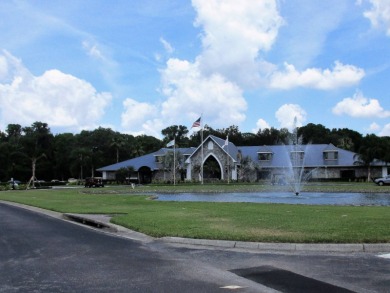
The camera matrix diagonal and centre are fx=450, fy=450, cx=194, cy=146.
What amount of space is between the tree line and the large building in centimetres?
2517

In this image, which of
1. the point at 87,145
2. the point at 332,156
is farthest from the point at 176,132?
the point at 332,156

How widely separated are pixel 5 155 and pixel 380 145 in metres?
80.7

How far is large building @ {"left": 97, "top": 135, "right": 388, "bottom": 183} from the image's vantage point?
7119 cm

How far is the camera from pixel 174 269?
8.54 meters

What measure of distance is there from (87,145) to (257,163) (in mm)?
53625

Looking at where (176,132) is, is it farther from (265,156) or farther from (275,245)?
(275,245)

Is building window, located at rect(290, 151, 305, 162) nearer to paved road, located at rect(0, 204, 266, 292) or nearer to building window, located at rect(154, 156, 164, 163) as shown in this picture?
building window, located at rect(154, 156, 164, 163)

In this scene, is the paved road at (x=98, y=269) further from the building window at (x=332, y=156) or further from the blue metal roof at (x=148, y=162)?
the blue metal roof at (x=148, y=162)

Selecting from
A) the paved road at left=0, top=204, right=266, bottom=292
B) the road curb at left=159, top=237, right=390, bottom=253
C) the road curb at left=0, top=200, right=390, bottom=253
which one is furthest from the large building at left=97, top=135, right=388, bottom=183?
the paved road at left=0, top=204, right=266, bottom=292

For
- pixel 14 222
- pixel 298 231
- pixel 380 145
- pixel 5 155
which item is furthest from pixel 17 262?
pixel 5 155

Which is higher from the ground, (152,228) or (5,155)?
(5,155)

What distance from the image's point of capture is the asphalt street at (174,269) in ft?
23.4

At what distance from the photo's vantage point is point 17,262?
934cm

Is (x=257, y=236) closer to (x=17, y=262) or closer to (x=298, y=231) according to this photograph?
(x=298, y=231)
